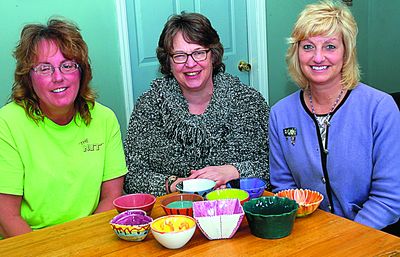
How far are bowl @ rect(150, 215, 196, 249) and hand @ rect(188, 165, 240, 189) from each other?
20.3 inches

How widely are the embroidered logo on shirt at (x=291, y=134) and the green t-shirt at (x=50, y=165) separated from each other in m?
0.68

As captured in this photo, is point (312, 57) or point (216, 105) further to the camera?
point (216, 105)

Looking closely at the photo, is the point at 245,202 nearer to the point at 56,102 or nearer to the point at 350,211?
the point at 350,211

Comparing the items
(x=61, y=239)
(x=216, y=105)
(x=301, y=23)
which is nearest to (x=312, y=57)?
(x=301, y=23)

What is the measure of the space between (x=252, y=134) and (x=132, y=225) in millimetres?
918

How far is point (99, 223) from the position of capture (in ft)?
4.65

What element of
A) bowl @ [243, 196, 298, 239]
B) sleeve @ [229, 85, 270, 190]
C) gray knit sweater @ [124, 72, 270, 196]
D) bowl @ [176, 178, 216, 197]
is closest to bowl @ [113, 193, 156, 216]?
bowl @ [176, 178, 216, 197]

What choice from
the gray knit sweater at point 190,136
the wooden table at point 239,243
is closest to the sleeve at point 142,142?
the gray knit sweater at point 190,136

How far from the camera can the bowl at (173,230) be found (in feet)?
3.91

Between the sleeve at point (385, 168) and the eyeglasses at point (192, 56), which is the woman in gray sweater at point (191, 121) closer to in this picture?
the eyeglasses at point (192, 56)

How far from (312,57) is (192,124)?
58 centimetres

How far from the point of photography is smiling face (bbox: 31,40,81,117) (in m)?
1.68

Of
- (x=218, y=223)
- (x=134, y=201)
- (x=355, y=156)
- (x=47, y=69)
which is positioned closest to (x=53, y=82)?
(x=47, y=69)

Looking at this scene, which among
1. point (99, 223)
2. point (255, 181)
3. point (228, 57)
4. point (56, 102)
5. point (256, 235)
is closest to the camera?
point (256, 235)
